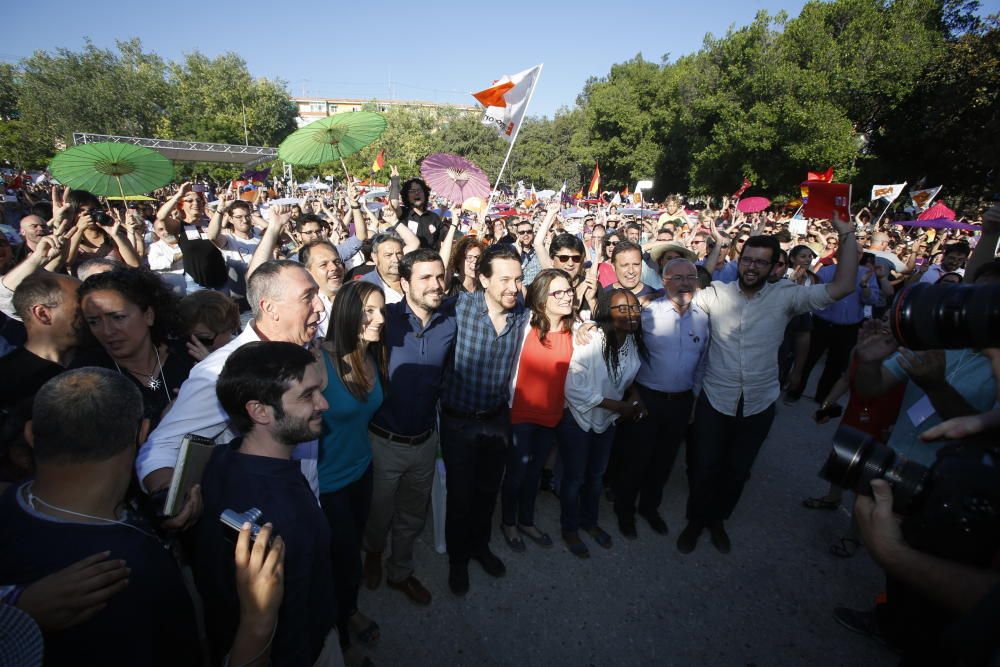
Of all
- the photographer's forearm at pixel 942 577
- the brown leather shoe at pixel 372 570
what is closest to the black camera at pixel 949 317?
the photographer's forearm at pixel 942 577

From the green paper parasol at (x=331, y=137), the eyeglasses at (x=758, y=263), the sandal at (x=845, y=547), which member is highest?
the green paper parasol at (x=331, y=137)

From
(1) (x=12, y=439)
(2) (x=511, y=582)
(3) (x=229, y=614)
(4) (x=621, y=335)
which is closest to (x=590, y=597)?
(2) (x=511, y=582)

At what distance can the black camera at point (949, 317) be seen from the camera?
4.35 ft

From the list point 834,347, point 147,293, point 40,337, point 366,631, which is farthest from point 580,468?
point 834,347

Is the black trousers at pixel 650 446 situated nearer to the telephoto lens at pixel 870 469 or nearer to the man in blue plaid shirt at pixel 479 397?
the man in blue plaid shirt at pixel 479 397

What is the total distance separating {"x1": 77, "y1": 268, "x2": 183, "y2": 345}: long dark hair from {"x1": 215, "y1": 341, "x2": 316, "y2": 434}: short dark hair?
1.16m

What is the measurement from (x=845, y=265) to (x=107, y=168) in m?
6.63

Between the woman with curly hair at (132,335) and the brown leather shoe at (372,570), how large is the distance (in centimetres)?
156

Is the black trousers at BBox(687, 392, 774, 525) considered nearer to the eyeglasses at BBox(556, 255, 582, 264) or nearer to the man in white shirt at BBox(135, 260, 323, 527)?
the eyeglasses at BBox(556, 255, 582, 264)

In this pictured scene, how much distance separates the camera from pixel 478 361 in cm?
284

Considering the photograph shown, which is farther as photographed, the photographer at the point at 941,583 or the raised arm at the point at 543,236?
the raised arm at the point at 543,236

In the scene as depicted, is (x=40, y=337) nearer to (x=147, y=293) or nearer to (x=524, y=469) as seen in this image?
(x=147, y=293)

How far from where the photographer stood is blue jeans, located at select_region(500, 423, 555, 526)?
3195mm

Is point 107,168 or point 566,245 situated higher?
point 107,168
